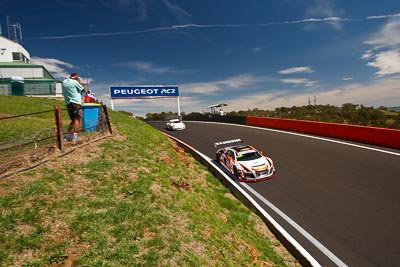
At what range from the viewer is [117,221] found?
4.91 metres

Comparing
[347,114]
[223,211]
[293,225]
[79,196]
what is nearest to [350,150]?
[293,225]

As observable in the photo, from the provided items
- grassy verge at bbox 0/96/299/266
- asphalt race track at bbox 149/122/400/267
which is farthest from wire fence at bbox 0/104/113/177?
asphalt race track at bbox 149/122/400/267

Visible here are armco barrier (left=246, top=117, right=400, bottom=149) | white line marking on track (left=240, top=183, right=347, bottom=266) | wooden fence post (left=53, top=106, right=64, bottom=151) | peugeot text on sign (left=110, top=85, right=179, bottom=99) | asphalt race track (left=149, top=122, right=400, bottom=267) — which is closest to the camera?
white line marking on track (left=240, top=183, right=347, bottom=266)

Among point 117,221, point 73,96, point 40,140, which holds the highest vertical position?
point 73,96

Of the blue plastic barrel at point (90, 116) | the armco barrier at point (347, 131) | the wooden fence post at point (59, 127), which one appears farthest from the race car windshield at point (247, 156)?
the armco barrier at point (347, 131)

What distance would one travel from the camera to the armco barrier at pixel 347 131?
13.7 m

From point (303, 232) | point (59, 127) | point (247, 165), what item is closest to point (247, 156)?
point (247, 165)

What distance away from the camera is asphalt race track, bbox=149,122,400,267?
232 inches

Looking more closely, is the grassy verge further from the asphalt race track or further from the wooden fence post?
the asphalt race track

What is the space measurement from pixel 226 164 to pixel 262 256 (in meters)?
6.57

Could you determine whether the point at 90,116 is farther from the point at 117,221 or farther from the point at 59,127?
the point at 117,221

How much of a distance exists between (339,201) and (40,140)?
938 centimetres

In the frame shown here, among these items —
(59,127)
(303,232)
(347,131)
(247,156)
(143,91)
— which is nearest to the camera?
(303,232)

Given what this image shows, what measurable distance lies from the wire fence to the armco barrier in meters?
14.9
